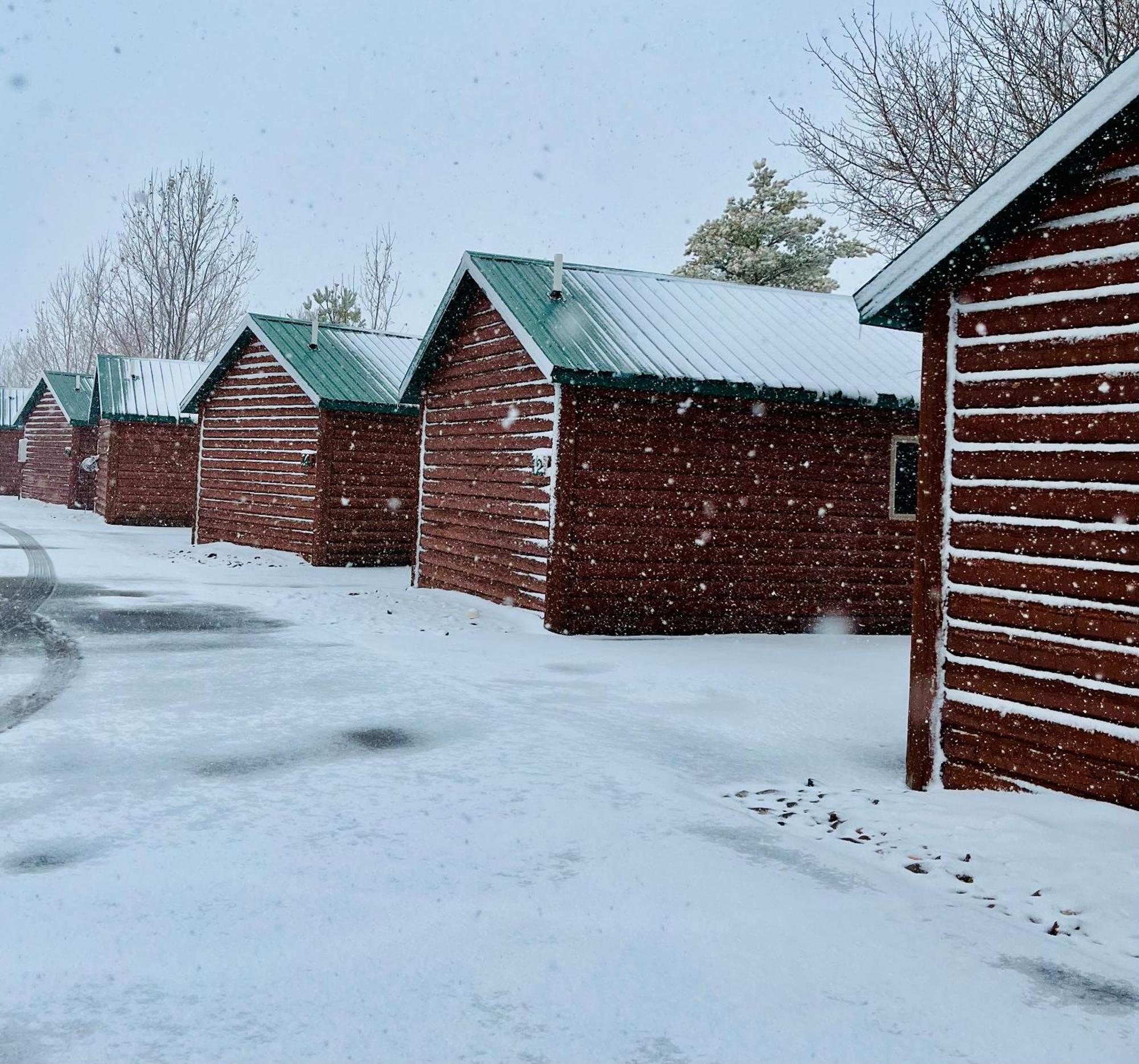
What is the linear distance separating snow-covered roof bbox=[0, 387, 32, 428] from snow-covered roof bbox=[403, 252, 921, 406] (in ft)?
121

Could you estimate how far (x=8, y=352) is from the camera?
114 meters

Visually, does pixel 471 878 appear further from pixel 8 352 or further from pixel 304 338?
pixel 8 352

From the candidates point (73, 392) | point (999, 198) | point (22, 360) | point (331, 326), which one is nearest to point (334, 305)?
point (73, 392)

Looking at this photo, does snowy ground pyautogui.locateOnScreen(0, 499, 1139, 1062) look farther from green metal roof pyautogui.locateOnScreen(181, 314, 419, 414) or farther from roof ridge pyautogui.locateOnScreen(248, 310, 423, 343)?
roof ridge pyautogui.locateOnScreen(248, 310, 423, 343)

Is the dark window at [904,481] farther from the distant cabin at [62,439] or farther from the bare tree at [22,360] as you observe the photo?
the bare tree at [22,360]

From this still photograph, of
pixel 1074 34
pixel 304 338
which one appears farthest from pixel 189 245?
pixel 1074 34

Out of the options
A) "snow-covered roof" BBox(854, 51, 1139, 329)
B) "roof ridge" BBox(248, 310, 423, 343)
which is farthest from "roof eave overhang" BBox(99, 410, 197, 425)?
"snow-covered roof" BBox(854, 51, 1139, 329)

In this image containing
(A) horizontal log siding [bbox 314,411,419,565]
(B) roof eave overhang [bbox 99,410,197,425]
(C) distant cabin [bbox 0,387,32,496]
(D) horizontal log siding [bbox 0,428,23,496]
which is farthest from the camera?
(D) horizontal log siding [bbox 0,428,23,496]

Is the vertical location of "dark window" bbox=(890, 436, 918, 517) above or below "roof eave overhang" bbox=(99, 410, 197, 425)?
below

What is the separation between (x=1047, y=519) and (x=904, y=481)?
28.1 ft

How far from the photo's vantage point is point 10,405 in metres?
47.9

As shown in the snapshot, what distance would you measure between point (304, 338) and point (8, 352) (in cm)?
10828

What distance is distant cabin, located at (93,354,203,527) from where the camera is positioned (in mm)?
31312

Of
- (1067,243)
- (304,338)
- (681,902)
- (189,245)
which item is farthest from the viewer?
(189,245)
